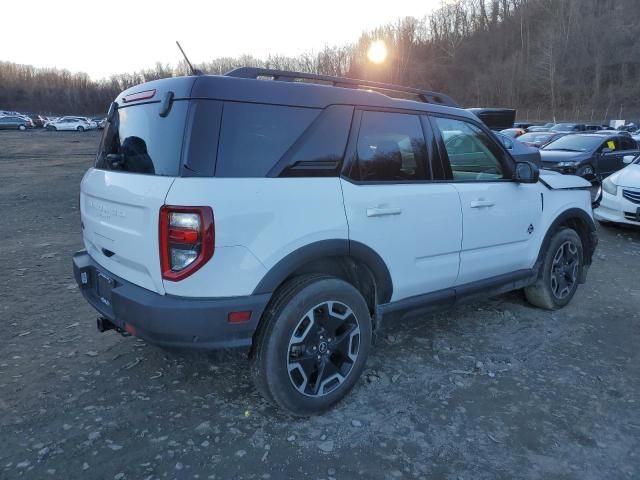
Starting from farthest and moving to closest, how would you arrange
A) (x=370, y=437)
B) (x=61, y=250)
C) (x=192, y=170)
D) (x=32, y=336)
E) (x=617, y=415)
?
(x=61, y=250)
(x=32, y=336)
(x=617, y=415)
(x=370, y=437)
(x=192, y=170)

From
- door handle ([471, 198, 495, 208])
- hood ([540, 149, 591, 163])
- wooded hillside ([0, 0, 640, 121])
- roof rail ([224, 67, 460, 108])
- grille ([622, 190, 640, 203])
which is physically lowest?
grille ([622, 190, 640, 203])

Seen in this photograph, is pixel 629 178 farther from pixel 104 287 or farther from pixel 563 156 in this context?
pixel 104 287

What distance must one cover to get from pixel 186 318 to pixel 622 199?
7.67 m

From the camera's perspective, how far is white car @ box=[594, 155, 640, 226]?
24.3ft

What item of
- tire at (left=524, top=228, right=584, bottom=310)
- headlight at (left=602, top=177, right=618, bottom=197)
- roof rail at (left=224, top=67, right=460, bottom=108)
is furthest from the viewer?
headlight at (left=602, top=177, right=618, bottom=197)

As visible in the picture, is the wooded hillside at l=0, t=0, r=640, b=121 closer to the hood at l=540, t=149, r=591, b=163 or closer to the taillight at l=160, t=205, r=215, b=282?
the hood at l=540, t=149, r=591, b=163

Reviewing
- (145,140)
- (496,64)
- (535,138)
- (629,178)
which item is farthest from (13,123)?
(496,64)

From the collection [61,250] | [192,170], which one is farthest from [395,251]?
[61,250]

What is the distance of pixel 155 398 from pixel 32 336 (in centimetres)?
155

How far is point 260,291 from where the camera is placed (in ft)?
8.13

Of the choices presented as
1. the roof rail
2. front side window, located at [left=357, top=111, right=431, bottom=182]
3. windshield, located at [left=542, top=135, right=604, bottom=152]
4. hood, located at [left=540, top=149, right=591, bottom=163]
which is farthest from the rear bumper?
windshield, located at [left=542, top=135, right=604, bottom=152]

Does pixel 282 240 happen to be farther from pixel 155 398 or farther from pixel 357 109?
pixel 155 398

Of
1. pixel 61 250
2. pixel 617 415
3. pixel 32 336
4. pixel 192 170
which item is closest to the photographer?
pixel 192 170

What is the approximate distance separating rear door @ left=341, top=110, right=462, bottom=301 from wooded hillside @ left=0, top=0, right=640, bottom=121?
5358 cm
